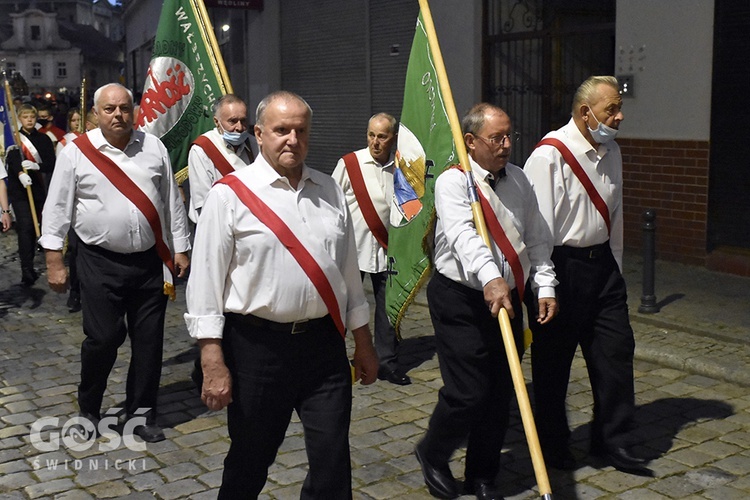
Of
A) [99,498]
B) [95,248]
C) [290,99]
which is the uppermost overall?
[290,99]

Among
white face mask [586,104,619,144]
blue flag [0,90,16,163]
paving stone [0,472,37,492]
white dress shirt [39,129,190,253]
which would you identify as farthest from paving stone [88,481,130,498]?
blue flag [0,90,16,163]

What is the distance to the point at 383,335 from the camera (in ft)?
23.2

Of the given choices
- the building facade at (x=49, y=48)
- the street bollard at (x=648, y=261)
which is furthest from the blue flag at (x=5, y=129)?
the building facade at (x=49, y=48)

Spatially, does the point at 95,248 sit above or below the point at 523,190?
below

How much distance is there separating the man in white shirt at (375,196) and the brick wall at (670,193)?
4.26 meters

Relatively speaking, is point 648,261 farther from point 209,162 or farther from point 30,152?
point 30,152

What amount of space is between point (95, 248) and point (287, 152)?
2.44 m

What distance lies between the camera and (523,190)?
474cm

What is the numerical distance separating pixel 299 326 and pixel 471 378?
1.13 meters

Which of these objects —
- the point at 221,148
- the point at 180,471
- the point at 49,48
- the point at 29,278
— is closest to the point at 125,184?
the point at 221,148

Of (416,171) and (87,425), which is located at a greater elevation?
(416,171)

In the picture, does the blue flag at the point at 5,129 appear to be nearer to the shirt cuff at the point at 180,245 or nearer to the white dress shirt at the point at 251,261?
the shirt cuff at the point at 180,245

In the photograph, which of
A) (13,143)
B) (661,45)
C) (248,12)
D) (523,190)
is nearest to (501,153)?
(523,190)

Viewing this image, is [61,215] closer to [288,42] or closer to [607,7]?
[607,7]
